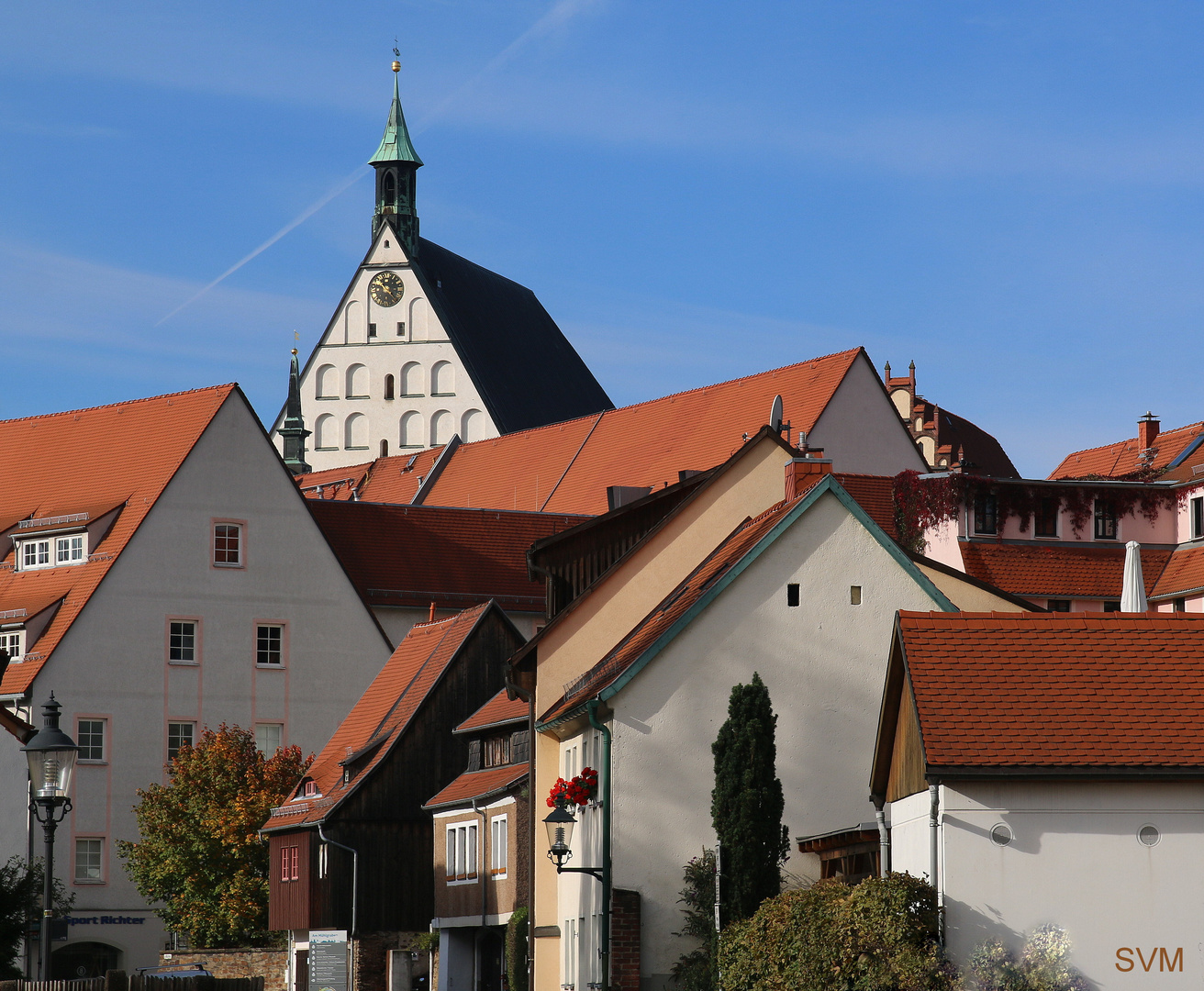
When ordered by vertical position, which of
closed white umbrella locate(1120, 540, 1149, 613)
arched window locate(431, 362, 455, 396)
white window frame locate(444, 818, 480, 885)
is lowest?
white window frame locate(444, 818, 480, 885)

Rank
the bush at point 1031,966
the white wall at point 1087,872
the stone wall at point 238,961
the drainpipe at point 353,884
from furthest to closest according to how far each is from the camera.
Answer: the stone wall at point 238,961, the drainpipe at point 353,884, the white wall at point 1087,872, the bush at point 1031,966

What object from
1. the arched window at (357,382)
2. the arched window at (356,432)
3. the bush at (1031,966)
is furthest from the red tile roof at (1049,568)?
the arched window at (357,382)

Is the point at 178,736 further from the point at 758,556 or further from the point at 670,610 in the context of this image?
the point at 758,556

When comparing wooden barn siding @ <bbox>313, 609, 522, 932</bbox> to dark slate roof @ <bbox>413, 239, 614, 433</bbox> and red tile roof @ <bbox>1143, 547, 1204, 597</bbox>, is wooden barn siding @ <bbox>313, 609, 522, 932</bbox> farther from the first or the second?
dark slate roof @ <bbox>413, 239, 614, 433</bbox>

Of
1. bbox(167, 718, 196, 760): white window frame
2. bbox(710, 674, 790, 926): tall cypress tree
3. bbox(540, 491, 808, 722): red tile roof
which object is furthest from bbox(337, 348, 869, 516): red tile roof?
bbox(710, 674, 790, 926): tall cypress tree

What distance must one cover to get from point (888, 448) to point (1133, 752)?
4646 centimetres

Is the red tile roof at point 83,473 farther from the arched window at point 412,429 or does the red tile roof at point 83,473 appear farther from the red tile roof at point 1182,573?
the arched window at point 412,429

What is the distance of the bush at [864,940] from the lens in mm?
20234

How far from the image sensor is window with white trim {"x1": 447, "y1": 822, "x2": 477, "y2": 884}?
128 feet

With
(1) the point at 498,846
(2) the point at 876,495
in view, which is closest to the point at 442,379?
(2) the point at 876,495

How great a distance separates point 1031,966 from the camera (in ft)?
67.0

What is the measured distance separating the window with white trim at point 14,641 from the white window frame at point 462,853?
66.3 ft

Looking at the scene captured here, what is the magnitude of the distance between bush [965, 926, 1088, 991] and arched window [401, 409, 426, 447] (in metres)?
89.1

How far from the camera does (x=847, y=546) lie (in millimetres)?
29500
